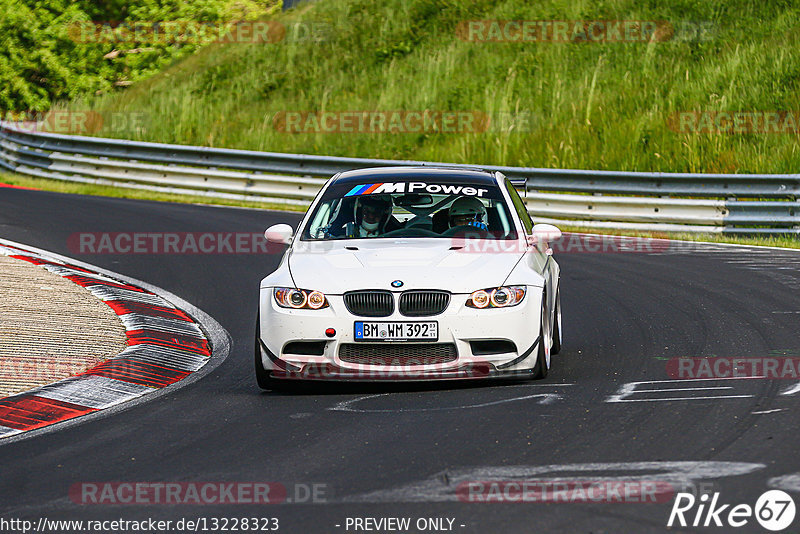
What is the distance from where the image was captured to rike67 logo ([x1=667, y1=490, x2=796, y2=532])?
502cm

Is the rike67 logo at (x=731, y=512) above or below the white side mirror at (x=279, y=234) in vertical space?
below

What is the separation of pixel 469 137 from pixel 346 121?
4.67m

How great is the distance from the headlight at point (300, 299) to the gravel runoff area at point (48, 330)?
176 cm

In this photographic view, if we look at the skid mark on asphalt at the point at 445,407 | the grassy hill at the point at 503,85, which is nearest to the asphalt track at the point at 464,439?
the skid mark on asphalt at the point at 445,407
